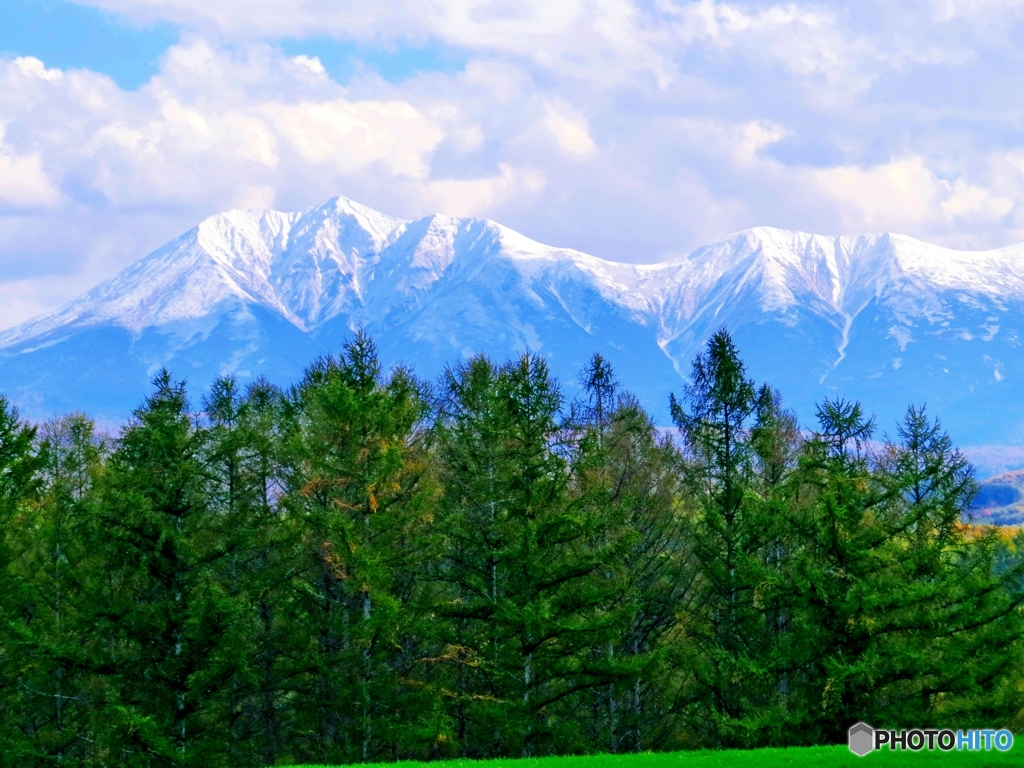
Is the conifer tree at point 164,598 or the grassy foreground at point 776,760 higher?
the conifer tree at point 164,598

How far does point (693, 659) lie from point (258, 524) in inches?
547

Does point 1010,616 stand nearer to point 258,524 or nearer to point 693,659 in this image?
point 693,659

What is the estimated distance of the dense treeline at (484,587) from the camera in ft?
93.5

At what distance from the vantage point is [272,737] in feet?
115

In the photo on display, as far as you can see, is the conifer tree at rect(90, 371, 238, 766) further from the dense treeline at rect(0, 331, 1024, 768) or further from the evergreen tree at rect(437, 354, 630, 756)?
the evergreen tree at rect(437, 354, 630, 756)

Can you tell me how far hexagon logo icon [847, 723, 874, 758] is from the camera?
24698 mm

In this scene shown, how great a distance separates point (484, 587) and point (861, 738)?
36.8ft

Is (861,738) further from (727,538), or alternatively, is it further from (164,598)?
(164,598)

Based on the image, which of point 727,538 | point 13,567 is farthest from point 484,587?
point 13,567

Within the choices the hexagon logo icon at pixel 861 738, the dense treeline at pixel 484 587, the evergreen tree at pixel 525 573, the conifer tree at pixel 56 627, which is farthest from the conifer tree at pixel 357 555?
the hexagon logo icon at pixel 861 738

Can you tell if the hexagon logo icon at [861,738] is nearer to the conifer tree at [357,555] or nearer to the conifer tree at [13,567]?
the conifer tree at [357,555]

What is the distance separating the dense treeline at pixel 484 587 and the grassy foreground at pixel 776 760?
9.35 feet

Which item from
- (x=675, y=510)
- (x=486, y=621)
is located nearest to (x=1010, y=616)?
(x=675, y=510)

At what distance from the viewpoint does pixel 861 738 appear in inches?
1037
